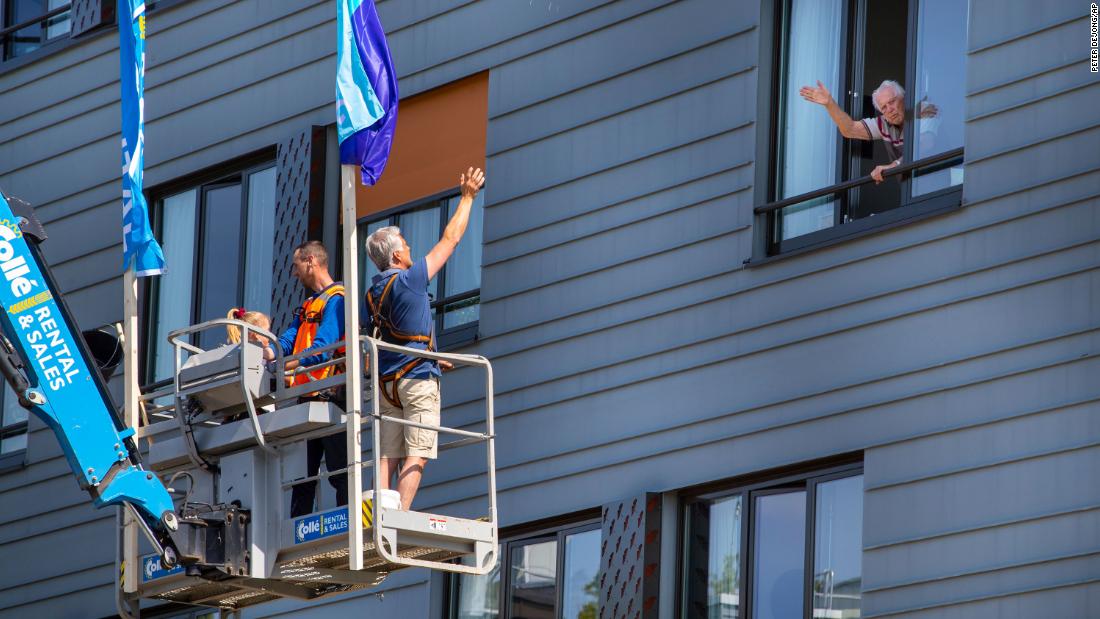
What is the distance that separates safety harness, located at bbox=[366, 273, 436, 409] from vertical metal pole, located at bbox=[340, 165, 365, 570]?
2.67ft

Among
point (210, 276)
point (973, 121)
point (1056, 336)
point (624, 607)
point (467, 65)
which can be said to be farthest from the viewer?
point (210, 276)

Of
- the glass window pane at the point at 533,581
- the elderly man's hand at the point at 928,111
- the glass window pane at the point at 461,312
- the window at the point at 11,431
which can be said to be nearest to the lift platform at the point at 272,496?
the glass window pane at the point at 533,581

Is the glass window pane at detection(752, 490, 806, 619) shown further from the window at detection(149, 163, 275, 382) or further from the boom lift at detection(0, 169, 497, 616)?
the window at detection(149, 163, 275, 382)

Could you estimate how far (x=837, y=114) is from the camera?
14.5 metres

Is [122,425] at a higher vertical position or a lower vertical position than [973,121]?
lower

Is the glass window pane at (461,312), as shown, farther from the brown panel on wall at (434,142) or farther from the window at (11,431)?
the window at (11,431)

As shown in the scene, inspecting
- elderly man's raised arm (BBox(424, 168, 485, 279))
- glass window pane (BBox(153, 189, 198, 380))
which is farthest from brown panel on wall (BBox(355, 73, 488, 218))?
elderly man's raised arm (BBox(424, 168, 485, 279))

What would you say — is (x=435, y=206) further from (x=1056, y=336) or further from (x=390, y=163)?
(x=1056, y=336)

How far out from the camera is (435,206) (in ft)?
57.3

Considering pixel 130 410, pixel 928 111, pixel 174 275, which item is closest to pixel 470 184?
pixel 130 410

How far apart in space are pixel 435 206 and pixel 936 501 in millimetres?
5895

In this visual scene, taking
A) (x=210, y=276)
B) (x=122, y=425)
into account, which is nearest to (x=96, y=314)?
(x=210, y=276)

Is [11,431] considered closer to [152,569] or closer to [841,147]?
[152,569]

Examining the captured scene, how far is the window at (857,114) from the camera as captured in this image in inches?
549
